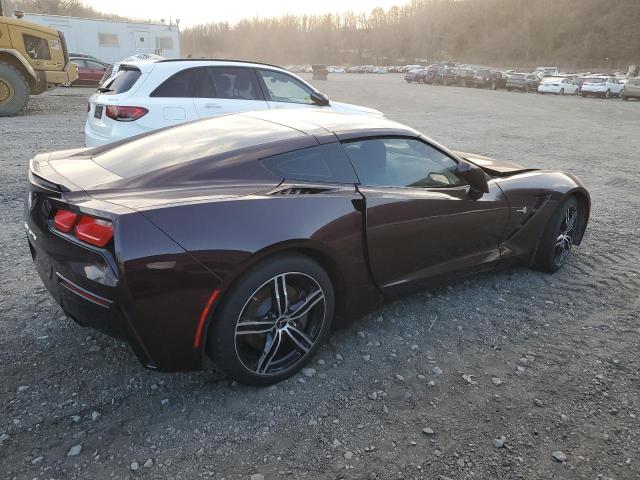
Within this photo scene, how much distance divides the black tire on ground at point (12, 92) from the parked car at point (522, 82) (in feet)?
112

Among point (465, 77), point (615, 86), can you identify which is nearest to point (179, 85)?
point (615, 86)

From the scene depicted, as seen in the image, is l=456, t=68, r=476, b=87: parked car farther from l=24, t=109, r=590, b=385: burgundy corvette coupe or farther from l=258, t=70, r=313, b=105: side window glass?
l=24, t=109, r=590, b=385: burgundy corvette coupe

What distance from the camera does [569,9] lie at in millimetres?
95188

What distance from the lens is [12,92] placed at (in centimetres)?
1232

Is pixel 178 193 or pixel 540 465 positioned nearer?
pixel 540 465

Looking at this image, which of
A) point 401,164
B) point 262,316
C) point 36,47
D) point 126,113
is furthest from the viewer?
point 36,47

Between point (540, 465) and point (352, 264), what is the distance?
1360 millimetres

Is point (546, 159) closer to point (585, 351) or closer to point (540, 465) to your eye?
point (585, 351)

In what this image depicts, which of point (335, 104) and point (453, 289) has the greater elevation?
point (335, 104)

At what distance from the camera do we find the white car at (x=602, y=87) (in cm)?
3192

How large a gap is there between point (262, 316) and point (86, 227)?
37.4 inches

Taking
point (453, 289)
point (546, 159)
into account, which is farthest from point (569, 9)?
point (453, 289)

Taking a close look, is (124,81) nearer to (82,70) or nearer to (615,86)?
(82,70)

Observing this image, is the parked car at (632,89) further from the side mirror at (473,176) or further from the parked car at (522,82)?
the side mirror at (473,176)
